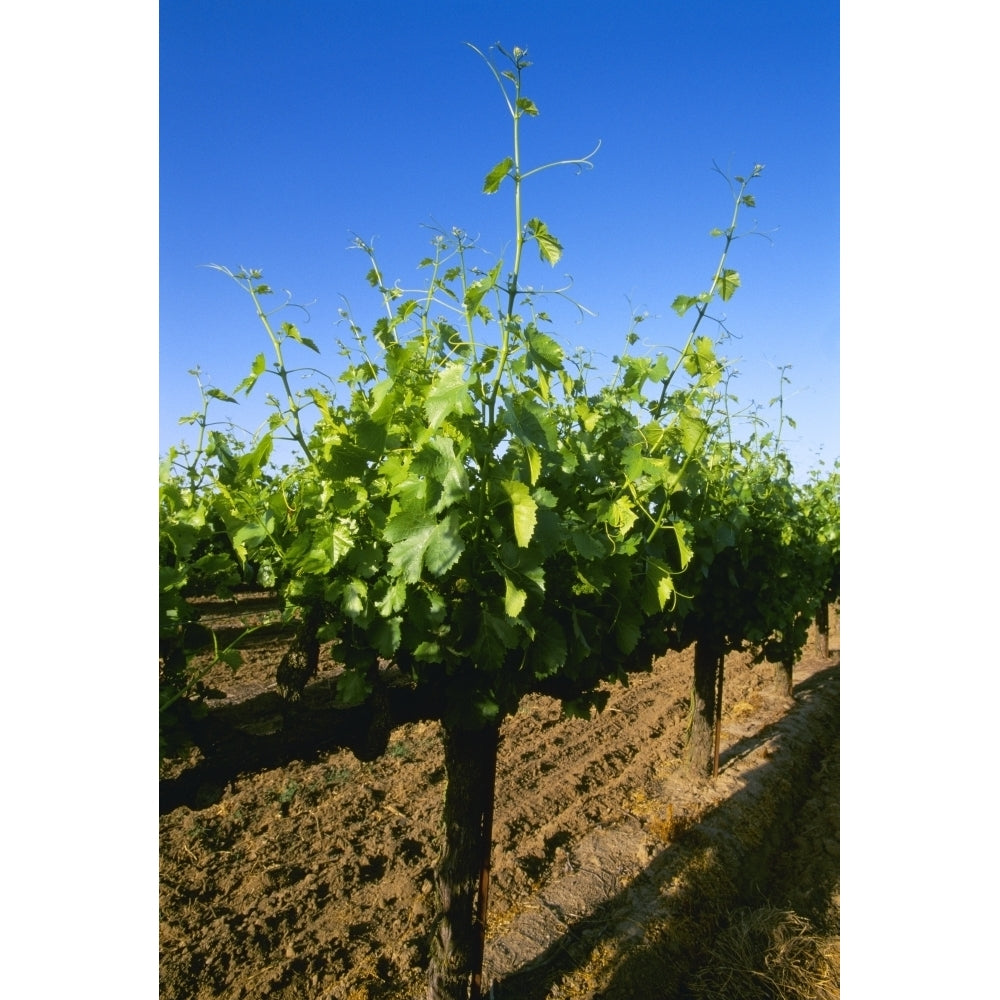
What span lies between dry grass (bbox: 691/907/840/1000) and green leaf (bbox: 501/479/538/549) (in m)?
3.27

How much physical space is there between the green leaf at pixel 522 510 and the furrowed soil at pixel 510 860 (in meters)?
1.43

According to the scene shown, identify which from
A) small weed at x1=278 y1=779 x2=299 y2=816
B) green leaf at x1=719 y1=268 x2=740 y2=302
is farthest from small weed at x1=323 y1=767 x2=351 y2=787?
green leaf at x1=719 y1=268 x2=740 y2=302

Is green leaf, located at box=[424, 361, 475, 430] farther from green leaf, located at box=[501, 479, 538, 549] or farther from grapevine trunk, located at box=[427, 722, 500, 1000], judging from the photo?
grapevine trunk, located at box=[427, 722, 500, 1000]

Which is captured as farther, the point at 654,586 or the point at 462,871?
the point at 462,871

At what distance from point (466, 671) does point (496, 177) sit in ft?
5.65

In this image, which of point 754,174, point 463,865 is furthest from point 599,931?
point 754,174

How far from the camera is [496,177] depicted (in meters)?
1.59

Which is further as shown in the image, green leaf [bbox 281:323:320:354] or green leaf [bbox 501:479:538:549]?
green leaf [bbox 281:323:320:354]

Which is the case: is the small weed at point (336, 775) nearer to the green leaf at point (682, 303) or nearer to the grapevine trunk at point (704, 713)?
the grapevine trunk at point (704, 713)

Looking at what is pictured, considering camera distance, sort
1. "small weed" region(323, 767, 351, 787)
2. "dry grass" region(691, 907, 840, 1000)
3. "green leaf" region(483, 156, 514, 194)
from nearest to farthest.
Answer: "green leaf" region(483, 156, 514, 194) → "dry grass" region(691, 907, 840, 1000) → "small weed" region(323, 767, 351, 787)

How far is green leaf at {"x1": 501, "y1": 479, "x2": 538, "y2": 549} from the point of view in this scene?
175 cm

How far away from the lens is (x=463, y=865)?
3.23 metres

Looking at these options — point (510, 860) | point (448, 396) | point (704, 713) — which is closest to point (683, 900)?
point (510, 860)

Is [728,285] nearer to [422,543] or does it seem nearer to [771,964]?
[422,543]
